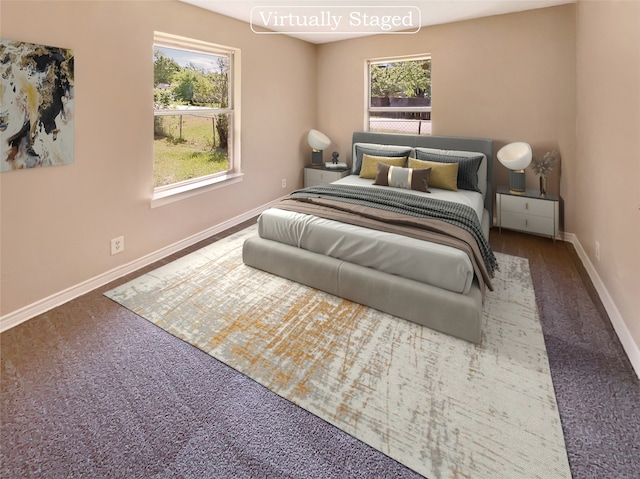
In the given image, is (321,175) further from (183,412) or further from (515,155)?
(183,412)

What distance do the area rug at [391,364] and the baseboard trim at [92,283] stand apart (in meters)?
0.20

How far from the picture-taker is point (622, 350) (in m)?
2.04

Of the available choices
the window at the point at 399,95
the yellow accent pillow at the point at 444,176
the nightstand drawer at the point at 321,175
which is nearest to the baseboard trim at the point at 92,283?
the nightstand drawer at the point at 321,175

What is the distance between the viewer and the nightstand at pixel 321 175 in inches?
201

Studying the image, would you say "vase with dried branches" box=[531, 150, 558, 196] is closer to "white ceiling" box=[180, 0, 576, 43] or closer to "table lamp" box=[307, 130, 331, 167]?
"white ceiling" box=[180, 0, 576, 43]

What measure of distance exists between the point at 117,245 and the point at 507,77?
4.36 m

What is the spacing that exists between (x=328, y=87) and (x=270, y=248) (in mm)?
3345

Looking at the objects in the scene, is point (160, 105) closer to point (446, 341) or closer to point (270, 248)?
point (270, 248)

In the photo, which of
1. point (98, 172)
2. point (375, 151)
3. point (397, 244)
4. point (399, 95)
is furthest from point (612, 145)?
point (98, 172)

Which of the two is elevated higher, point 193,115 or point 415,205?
point 193,115

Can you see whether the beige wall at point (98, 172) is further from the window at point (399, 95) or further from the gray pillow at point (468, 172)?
the gray pillow at point (468, 172)

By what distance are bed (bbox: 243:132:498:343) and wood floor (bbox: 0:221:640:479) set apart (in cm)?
64

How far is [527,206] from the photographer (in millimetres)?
3721

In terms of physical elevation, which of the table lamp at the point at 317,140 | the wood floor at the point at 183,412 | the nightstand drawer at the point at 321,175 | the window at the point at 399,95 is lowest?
the wood floor at the point at 183,412
